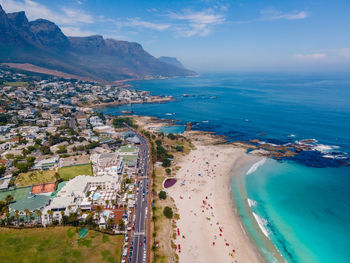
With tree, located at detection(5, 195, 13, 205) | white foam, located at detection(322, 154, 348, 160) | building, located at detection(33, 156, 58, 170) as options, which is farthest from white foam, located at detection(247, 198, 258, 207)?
building, located at detection(33, 156, 58, 170)

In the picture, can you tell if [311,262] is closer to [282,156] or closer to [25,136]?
[282,156]

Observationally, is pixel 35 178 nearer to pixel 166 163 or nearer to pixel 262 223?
pixel 166 163

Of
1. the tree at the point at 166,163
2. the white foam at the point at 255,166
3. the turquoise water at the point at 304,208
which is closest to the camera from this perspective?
the turquoise water at the point at 304,208

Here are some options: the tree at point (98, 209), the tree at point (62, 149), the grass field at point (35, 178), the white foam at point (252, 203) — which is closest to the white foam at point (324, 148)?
the white foam at point (252, 203)

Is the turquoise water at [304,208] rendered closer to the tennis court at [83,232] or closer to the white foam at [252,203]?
the white foam at [252,203]

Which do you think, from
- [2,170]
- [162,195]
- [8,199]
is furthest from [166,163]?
[2,170]

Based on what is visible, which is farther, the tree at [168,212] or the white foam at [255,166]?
the white foam at [255,166]
